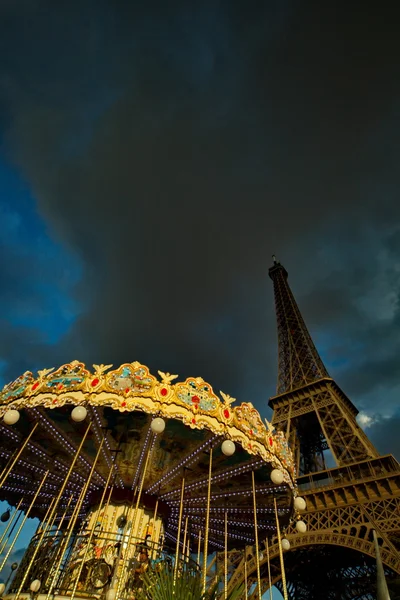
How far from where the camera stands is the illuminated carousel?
269 inches

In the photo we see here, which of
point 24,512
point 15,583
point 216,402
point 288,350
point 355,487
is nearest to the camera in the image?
point 15,583

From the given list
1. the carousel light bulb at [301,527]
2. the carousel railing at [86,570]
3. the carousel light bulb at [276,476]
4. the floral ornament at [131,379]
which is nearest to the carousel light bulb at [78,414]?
the floral ornament at [131,379]

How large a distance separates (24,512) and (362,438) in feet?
65.1

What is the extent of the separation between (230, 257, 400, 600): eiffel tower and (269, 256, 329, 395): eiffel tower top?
146 mm

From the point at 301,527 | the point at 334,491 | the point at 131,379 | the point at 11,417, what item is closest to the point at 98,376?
the point at 131,379

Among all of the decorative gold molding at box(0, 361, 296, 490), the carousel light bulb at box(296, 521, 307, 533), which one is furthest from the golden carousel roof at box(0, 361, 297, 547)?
the carousel light bulb at box(296, 521, 307, 533)

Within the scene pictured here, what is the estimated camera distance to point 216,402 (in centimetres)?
731

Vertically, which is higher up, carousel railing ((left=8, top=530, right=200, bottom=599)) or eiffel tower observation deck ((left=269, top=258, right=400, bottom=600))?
eiffel tower observation deck ((left=269, top=258, right=400, bottom=600))

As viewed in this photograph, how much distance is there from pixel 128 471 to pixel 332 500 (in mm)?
14524

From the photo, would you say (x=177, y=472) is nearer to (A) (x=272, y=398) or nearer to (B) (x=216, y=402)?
(B) (x=216, y=402)

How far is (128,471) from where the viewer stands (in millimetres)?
9547

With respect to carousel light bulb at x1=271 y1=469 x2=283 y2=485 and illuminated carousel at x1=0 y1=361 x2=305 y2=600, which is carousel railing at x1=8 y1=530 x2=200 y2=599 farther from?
carousel light bulb at x1=271 y1=469 x2=283 y2=485

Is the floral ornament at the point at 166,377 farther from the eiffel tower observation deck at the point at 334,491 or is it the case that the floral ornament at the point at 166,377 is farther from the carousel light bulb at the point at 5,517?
the eiffel tower observation deck at the point at 334,491

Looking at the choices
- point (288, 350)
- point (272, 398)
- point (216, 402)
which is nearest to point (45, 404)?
point (216, 402)
